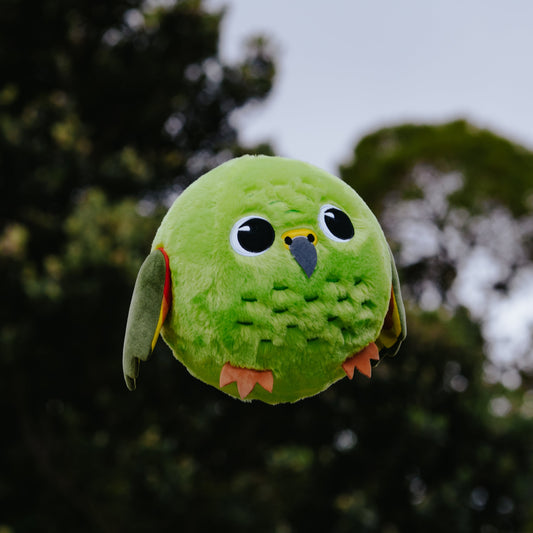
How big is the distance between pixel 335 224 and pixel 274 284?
137 mm

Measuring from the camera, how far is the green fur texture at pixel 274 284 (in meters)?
0.76

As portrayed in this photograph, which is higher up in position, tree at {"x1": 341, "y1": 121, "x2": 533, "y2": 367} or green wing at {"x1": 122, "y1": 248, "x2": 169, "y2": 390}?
green wing at {"x1": 122, "y1": 248, "x2": 169, "y2": 390}

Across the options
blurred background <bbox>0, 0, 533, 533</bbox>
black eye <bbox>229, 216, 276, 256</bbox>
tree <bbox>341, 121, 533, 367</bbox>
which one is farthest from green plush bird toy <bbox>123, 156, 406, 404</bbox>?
tree <bbox>341, 121, 533, 367</bbox>

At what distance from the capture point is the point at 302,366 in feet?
2.61

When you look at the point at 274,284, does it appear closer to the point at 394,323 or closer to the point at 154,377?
the point at 394,323

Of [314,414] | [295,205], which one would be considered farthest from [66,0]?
[295,205]

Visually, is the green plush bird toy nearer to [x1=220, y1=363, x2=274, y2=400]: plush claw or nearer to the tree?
[x1=220, y1=363, x2=274, y2=400]: plush claw

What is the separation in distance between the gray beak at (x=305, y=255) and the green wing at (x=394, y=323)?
7.7 inches

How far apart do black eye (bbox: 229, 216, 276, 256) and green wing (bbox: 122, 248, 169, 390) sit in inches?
4.5

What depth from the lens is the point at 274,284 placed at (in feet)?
2.46

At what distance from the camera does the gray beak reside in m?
0.75

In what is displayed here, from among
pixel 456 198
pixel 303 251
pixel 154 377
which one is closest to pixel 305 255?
pixel 303 251

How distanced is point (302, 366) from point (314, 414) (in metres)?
3.85

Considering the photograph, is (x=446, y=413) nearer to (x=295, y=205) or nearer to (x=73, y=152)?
(x=73, y=152)
